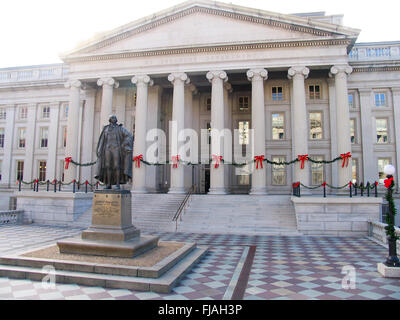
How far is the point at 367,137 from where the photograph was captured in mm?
27094

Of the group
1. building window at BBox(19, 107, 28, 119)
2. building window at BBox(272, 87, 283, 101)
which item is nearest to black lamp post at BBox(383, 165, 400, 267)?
building window at BBox(272, 87, 283, 101)

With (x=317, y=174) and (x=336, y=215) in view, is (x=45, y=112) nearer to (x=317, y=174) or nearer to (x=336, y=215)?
(x=317, y=174)

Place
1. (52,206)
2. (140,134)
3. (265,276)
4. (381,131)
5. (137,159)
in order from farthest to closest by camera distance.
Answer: (381,131) < (140,134) < (137,159) < (52,206) < (265,276)

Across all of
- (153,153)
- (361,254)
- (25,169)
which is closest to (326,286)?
(361,254)

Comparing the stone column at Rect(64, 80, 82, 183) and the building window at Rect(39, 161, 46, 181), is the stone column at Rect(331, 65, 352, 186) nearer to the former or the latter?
the stone column at Rect(64, 80, 82, 183)

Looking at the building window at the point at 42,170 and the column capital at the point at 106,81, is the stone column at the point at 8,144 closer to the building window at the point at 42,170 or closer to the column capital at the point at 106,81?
Result: the building window at the point at 42,170

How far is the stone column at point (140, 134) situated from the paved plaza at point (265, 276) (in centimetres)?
1069

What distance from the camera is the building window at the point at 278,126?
27.8 metres

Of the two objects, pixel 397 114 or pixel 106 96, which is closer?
pixel 106 96

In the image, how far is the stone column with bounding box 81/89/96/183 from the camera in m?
29.0

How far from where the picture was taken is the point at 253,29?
24.4 meters

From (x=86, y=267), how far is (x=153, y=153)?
1956cm

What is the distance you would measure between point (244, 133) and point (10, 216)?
1991 centimetres

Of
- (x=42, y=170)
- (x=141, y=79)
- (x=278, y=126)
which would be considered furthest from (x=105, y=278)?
(x=42, y=170)
